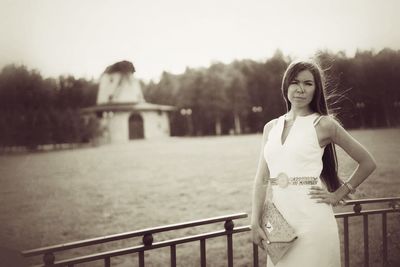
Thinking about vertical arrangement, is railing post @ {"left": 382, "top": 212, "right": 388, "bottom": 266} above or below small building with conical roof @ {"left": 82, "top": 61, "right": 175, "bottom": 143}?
below

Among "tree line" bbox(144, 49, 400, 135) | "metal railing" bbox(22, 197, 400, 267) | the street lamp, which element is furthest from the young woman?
the street lamp

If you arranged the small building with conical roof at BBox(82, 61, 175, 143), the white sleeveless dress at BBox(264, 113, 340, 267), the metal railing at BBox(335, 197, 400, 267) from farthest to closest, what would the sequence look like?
the metal railing at BBox(335, 197, 400, 267), the small building with conical roof at BBox(82, 61, 175, 143), the white sleeveless dress at BBox(264, 113, 340, 267)

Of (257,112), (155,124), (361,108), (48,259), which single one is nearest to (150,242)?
(48,259)

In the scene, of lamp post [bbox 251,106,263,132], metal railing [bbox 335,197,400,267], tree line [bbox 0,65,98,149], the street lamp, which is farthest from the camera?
the street lamp

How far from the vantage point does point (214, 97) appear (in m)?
2.39

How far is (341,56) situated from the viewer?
8.52ft

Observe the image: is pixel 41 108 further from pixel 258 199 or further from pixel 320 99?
pixel 320 99

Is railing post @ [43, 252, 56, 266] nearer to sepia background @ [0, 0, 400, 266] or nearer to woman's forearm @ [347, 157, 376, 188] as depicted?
sepia background @ [0, 0, 400, 266]

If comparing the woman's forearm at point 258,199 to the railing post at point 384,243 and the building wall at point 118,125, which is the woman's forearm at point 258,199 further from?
the railing post at point 384,243

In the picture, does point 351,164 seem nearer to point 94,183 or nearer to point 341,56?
point 341,56

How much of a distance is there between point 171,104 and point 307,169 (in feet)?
3.66

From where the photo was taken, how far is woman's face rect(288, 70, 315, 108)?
55.3 inches

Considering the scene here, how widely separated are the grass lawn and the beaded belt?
102 centimetres

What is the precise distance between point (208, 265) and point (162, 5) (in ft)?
5.52
